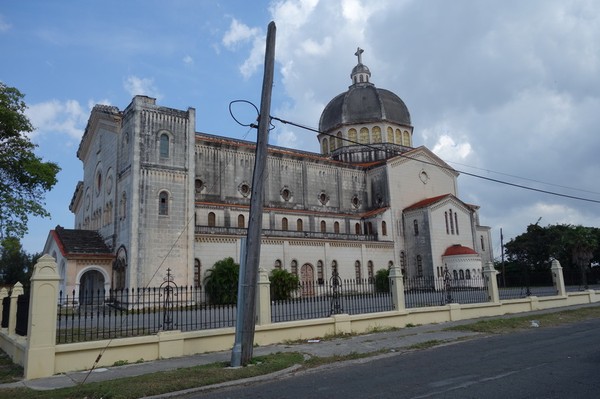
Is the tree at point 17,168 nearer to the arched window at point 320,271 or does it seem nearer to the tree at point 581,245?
the arched window at point 320,271

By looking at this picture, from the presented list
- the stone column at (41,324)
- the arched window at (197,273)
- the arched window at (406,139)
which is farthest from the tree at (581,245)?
the stone column at (41,324)

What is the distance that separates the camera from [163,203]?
3002cm

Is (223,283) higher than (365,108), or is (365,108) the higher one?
(365,108)

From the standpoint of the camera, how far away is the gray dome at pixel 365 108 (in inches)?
1906

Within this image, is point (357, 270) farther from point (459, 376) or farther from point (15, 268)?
point (15, 268)

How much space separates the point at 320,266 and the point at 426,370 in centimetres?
2718

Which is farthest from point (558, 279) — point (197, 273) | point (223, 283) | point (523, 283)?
point (197, 273)

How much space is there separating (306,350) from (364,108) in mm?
39164

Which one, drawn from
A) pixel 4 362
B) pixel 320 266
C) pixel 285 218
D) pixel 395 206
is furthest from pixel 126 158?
pixel 395 206

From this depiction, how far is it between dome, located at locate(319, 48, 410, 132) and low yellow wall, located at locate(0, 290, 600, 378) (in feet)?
100

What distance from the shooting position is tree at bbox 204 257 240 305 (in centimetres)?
2859

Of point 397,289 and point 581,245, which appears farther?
point 581,245

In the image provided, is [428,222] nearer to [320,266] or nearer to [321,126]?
[320,266]

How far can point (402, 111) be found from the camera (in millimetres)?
50469
